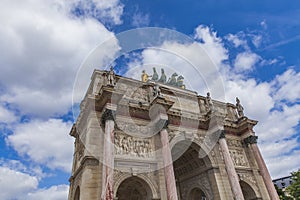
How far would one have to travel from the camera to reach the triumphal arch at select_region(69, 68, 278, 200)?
40.3 ft

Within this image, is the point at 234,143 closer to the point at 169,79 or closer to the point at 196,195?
the point at 196,195

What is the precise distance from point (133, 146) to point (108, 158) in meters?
2.51

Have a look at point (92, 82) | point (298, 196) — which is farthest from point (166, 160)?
point (298, 196)

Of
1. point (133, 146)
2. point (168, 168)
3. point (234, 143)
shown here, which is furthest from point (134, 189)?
point (234, 143)

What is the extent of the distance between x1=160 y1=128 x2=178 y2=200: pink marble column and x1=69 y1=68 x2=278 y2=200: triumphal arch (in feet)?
0.17

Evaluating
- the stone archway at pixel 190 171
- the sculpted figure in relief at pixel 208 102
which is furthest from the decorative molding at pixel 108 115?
the sculpted figure in relief at pixel 208 102

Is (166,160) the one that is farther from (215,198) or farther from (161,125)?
(215,198)

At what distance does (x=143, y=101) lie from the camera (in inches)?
655

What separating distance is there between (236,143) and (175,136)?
673 cm

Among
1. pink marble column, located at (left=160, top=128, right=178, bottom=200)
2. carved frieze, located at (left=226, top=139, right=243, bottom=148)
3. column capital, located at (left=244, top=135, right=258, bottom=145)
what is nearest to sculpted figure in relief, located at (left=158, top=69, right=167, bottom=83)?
pink marble column, located at (left=160, top=128, right=178, bottom=200)

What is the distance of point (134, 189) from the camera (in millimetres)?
14930

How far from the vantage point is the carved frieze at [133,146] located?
1321 centimetres

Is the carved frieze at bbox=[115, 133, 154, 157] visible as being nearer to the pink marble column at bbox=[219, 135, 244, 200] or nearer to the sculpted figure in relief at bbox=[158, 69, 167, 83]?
the pink marble column at bbox=[219, 135, 244, 200]

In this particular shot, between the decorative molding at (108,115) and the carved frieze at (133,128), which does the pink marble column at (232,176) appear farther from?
the decorative molding at (108,115)
